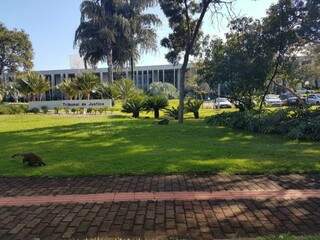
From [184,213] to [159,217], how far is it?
1.13 feet

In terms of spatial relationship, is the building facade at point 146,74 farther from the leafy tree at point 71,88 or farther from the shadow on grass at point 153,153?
the shadow on grass at point 153,153

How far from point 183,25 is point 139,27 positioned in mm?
32528

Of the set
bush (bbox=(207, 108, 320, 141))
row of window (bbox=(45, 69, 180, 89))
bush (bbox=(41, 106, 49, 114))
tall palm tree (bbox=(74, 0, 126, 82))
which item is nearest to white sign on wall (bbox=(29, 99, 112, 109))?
bush (bbox=(41, 106, 49, 114))

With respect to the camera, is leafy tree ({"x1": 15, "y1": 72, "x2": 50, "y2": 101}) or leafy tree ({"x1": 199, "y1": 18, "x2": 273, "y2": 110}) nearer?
leafy tree ({"x1": 199, "y1": 18, "x2": 273, "y2": 110})

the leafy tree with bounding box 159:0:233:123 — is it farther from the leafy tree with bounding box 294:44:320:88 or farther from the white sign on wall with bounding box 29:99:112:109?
the white sign on wall with bounding box 29:99:112:109

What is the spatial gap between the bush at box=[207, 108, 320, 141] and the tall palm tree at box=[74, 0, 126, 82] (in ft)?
118

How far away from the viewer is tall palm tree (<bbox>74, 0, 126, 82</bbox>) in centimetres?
5372

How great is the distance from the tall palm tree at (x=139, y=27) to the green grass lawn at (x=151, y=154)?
40570 millimetres

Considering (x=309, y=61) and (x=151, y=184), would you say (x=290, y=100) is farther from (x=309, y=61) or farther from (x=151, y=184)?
(x=151, y=184)

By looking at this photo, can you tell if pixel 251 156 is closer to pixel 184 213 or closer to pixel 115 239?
pixel 184 213

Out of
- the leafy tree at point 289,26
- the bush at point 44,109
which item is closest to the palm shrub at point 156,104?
the leafy tree at point 289,26

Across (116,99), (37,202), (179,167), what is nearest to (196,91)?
(116,99)

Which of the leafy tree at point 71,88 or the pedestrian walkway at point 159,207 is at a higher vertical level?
the leafy tree at point 71,88

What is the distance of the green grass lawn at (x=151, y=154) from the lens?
30.2 feet
